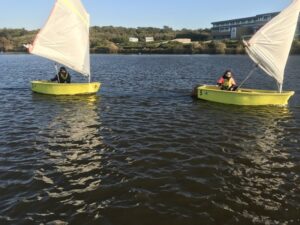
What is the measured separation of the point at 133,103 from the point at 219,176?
14872 millimetres

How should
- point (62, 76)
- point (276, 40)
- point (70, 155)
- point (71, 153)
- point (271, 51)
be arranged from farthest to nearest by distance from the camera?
point (62, 76) < point (271, 51) < point (276, 40) < point (71, 153) < point (70, 155)

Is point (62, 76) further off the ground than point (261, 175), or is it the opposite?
point (62, 76)

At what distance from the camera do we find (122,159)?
47.9 ft

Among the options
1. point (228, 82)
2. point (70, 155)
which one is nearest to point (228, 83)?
point (228, 82)

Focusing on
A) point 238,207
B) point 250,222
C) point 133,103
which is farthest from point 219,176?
point 133,103

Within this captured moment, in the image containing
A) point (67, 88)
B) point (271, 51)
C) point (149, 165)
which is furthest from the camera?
point (67, 88)

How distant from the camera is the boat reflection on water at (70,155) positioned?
1147 centimetres

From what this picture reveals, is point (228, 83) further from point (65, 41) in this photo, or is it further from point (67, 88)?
point (65, 41)

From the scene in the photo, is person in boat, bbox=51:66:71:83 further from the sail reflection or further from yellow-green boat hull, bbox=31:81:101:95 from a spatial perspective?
the sail reflection

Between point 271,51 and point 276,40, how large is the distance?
2.76ft

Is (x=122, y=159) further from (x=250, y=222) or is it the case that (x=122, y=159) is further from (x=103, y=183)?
(x=250, y=222)

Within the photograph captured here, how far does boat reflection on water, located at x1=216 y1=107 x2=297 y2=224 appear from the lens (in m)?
10.7

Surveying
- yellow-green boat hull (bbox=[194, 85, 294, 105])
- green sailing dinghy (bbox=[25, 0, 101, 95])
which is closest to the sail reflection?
green sailing dinghy (bbox=[25, 0, 101, 95])

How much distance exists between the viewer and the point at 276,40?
84.8ft
